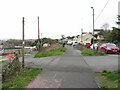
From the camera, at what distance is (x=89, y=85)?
4.36 m

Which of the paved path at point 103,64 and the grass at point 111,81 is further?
the paved path at point 103,64

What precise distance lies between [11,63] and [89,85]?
3565mm

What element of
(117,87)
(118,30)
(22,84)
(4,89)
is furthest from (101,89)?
(118,30)

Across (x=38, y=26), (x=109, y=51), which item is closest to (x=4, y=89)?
(x=109, y=51)

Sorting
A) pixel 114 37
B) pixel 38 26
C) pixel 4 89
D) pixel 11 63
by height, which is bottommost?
pixel 4 89

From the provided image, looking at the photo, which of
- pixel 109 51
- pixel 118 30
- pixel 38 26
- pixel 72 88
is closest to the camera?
pixel 72 88

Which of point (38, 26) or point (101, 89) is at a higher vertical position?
point (38, 26)

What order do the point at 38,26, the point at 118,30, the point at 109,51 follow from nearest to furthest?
the point at 109,51
the point at 38,26
the point at 118,30

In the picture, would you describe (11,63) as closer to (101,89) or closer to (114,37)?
(101,89)

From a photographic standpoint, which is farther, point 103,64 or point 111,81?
point 103,64

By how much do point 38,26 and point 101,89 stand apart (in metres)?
23.1

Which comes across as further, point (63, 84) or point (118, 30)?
point (118, 30)

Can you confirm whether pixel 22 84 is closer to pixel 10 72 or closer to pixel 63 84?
pixel 10 72

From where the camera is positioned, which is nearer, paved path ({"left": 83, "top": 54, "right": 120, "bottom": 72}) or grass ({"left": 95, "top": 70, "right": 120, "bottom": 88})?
grass ({"left": 95, "top": 70, "right": 120, "bottom": 88})
